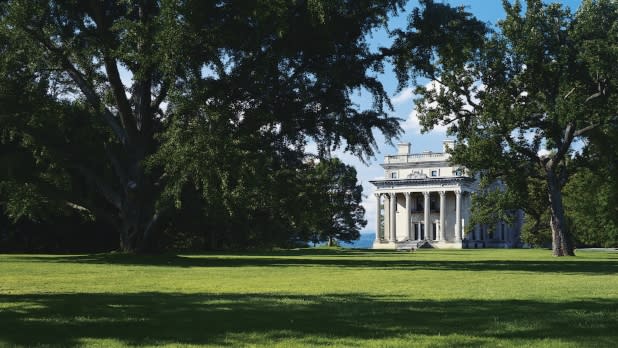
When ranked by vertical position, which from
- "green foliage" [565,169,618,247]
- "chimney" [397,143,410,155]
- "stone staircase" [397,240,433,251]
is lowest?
"stone staircase" [397,240,433,251]

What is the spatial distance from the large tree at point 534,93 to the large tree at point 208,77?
1316 centimetres

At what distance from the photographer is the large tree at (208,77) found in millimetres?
25109

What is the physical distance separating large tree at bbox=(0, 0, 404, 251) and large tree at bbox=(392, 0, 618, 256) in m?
13.2

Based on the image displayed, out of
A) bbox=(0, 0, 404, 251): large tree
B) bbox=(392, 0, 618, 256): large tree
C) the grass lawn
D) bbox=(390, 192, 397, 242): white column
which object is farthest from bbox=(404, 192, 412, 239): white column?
the grass lawn

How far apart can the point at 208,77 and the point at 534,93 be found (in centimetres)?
2410

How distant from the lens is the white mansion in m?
112

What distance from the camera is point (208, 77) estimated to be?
26359mm

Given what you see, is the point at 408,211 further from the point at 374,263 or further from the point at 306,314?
the point at 306,314

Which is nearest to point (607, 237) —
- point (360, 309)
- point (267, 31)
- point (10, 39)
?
point (267, 31)

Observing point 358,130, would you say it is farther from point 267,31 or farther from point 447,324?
point 447,324

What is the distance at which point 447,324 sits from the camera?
9.03m

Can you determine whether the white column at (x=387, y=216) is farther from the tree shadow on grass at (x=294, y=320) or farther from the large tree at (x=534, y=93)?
the tree shadow on grass at (x=294, y=320)

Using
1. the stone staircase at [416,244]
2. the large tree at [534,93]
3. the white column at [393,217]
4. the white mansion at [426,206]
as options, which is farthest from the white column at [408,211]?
the large tree at [534,93]

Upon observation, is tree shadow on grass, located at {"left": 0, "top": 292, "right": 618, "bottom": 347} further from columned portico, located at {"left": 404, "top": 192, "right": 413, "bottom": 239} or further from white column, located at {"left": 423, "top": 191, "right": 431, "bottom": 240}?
columned portico, located at {"left": 404, "top": 192, "right": 413, "bottom": 239}
